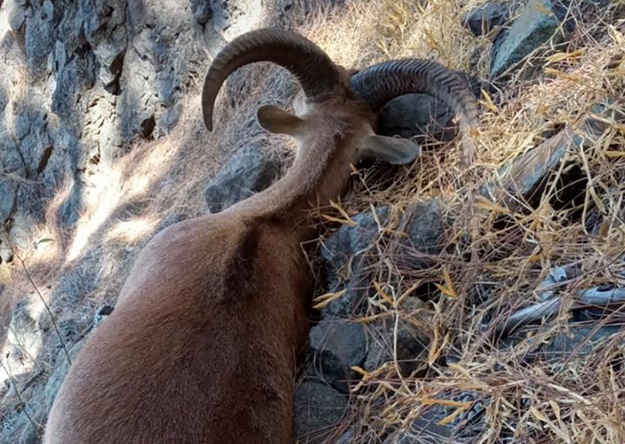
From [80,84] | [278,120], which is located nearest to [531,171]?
[278,120]

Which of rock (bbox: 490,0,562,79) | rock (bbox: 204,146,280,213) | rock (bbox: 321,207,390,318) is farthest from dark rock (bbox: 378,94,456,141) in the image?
rock (bbox: 321,207,390,318)

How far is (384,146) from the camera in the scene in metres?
4.32

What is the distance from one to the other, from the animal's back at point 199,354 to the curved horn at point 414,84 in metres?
1.28

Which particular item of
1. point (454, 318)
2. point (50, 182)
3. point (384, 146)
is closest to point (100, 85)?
point (50, 182)

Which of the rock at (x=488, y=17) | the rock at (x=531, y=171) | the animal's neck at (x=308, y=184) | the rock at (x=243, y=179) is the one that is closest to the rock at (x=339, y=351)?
the animal's neck at (x=308, y=184)

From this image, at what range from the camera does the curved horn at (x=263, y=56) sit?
4309 millimetres

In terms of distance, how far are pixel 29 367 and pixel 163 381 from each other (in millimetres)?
5674

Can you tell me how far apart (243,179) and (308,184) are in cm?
99

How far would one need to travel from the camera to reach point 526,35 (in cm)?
412

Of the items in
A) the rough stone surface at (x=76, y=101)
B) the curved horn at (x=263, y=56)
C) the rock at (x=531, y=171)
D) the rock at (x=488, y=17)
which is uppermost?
the curved horn at (x=263, y=56)

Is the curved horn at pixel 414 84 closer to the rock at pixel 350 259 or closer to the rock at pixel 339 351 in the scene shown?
the rock at pixel 350 259

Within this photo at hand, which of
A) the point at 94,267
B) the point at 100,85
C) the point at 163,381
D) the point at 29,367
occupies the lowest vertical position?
the point at 29,367

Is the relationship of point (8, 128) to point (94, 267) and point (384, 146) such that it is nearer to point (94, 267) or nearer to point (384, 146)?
point (94, 267)

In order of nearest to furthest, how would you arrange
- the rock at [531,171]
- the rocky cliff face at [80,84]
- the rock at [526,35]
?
the rock at [531,171] → the rock at [526,35] → the rocky cliff face at [80,84]
